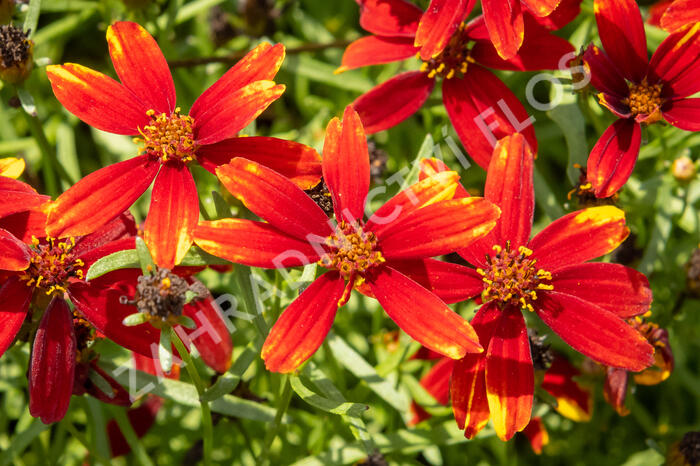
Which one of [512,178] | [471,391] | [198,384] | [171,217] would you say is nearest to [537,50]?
[512,178]

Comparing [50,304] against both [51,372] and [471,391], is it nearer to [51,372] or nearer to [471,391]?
[51,372]

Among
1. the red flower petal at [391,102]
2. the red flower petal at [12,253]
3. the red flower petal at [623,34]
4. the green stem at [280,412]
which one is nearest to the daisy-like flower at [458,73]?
the red flower petal at [391,102]

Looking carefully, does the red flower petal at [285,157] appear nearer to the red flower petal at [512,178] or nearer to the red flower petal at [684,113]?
the red flower petal at [512,178]

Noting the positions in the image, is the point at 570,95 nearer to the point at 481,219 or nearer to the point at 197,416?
the point at 481,219

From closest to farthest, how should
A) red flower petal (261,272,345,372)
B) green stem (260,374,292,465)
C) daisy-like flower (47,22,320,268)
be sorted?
red flower petal (261,272,345,372) → daisy-like flower (47,22,320,268) → green stem (260,374,292,465)

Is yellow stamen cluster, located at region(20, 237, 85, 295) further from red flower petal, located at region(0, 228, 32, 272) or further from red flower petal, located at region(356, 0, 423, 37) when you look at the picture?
red flower petal, located at region(356, 0, 423, 37)

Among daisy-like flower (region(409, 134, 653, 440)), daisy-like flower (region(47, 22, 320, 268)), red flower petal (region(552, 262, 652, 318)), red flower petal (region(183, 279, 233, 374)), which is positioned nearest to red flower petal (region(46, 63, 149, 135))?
daisy-like flower (region(47, 22, 320, 268))
